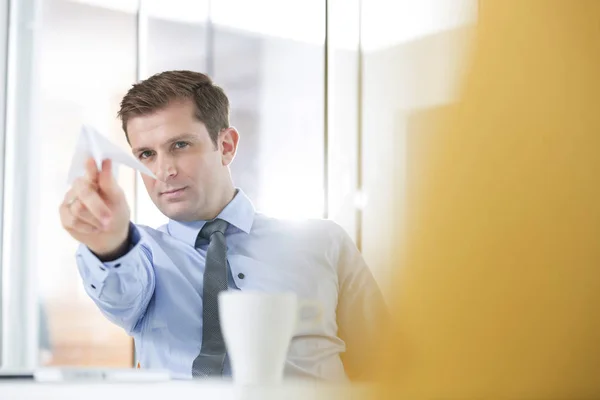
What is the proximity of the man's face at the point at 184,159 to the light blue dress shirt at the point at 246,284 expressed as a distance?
27 mm

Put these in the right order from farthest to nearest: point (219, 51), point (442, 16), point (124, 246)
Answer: point (442, 16) → point (219, 51) → point (124, 246)

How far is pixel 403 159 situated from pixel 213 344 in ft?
1.64

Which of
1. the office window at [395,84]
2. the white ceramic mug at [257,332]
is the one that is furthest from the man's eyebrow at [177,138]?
the white ceramic mug at [257,332]

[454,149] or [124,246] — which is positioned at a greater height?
[454,149]

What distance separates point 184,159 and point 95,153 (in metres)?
0.19

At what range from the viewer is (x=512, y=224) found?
5.07 feet

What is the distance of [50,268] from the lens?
1334 mm

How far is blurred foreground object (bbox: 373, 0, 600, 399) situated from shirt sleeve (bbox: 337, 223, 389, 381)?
0.14ft

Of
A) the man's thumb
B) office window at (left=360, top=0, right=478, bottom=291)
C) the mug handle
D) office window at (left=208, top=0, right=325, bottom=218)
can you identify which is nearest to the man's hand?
the man's thumb

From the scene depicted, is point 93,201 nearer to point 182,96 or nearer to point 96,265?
point 96,265

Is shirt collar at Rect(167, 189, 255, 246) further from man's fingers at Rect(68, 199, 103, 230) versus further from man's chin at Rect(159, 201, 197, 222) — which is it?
man's fingers at Rect(68, 199, 103, 230)

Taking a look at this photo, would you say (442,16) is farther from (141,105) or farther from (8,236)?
(8,236)

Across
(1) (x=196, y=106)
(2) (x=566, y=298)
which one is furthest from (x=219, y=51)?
(2) (x=566, y=298)

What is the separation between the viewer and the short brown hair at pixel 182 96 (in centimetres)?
139
